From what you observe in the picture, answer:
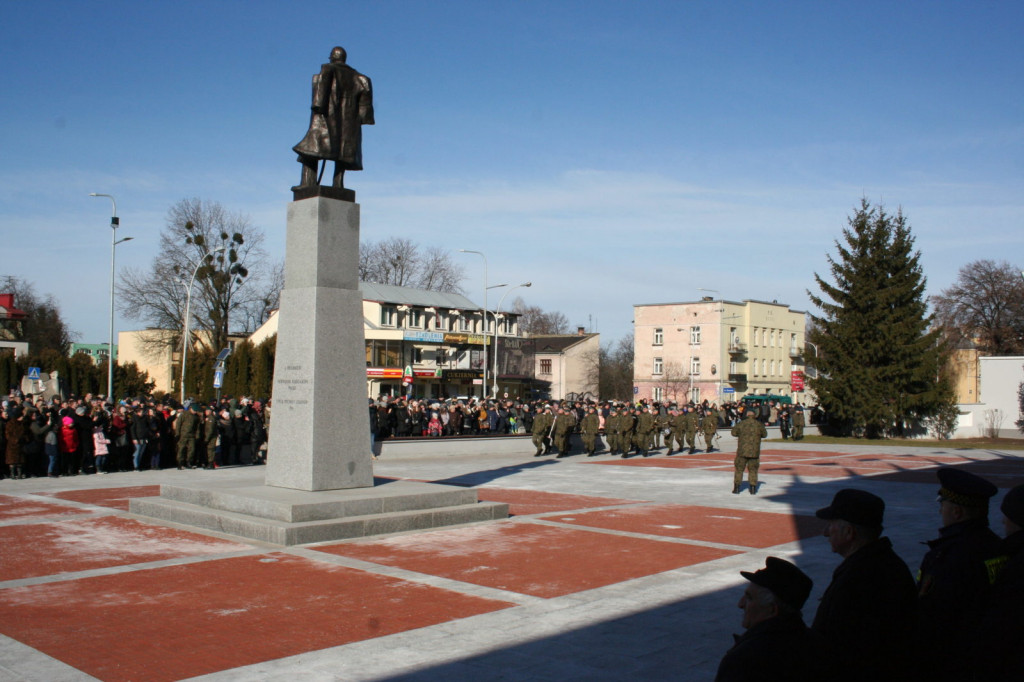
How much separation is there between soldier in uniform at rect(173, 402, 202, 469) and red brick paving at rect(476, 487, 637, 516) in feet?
26.4

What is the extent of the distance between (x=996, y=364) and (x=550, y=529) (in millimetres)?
50217

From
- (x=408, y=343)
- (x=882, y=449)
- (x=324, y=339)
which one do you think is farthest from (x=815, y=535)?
(x=408, y=343)

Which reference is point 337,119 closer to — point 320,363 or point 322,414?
point 320,363

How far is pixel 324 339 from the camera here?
46.5ft

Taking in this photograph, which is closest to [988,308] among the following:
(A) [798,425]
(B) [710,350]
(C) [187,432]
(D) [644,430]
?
(B) [710,350]

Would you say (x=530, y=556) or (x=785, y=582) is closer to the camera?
(x=785, y=582)

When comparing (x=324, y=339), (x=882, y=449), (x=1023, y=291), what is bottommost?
(x=882, y=449)

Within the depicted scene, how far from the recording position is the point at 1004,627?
373 centimetres

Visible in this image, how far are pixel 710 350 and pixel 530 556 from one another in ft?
237

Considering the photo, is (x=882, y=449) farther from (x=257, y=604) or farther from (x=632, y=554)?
(x=257, y=604)

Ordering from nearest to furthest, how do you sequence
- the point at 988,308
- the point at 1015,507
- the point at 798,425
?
1. the point at 1015,507
2. the point at 798,425
3. the point at 988,308

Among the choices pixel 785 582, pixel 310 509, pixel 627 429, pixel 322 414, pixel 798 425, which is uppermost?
pixel 322 414

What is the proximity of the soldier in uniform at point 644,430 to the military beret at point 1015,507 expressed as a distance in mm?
26862

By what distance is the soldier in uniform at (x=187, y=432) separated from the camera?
22.6 meters
